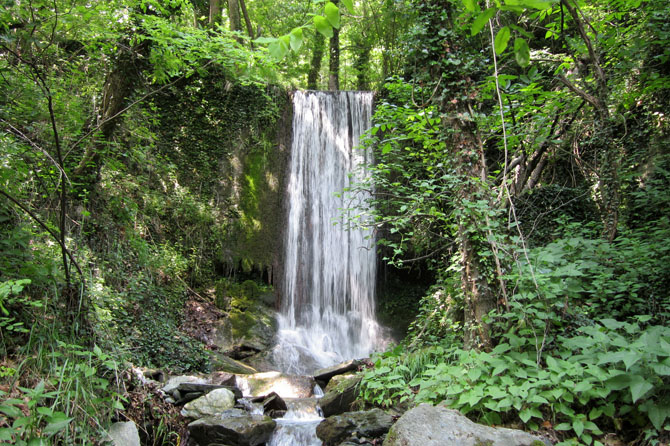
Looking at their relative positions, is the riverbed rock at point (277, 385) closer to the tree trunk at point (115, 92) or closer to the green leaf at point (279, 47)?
the tree trunk at point (115, 92)

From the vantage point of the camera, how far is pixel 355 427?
4031 mm

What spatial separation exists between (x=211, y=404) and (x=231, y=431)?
0.65 metres

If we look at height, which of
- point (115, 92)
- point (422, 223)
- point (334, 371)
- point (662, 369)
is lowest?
point (334, 371)

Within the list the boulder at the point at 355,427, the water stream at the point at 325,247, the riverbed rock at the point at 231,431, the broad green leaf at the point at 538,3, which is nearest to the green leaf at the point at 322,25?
the broad green leaf at the point at 538,3

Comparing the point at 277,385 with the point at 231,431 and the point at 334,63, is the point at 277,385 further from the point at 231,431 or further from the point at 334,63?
the point at 334,63

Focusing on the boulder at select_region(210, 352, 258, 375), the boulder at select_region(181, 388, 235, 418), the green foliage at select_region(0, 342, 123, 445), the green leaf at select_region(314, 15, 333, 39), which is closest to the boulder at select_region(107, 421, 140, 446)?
the green foliage at select_region(0, 342, 123, 445)

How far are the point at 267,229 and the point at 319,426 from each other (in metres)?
6.17

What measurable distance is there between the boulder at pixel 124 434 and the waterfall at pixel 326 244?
5.38m

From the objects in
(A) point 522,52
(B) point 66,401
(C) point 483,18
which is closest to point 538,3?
(C) point 483,18

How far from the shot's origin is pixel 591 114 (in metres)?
6.48

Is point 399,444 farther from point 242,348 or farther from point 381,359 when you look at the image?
point 242,348

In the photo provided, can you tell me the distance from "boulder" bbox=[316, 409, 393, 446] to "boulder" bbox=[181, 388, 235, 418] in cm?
122

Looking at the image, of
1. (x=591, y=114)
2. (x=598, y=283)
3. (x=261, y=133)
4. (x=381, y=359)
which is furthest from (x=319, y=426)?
(x=261, y=133)

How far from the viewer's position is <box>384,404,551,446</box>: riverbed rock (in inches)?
95.2
